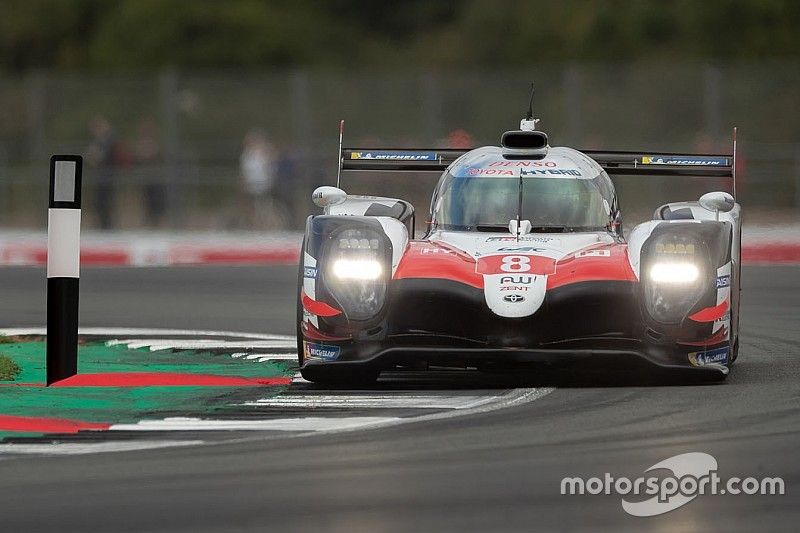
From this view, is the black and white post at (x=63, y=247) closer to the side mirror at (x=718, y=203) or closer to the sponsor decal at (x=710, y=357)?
the sponsor decal at (x=710, y=357)

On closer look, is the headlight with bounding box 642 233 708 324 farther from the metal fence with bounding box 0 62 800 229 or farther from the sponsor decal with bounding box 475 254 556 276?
the metal fence with bounding box 0 62 800 229

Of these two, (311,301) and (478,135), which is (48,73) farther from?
(311,301)

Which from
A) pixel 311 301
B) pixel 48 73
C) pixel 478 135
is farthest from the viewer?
pixel 48 73

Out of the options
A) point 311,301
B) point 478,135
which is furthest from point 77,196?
point 478,135

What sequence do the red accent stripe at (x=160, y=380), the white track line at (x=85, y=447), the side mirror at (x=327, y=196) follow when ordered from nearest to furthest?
the white track line at (x=85, y=447), the red accent stripe at (x=160, y=380), the side mirror at (x=327, y=196)

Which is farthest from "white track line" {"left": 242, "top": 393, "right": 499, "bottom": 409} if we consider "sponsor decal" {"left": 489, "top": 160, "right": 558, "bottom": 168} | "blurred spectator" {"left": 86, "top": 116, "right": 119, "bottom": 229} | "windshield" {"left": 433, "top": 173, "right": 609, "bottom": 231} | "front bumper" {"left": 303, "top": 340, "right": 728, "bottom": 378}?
"blurred spectator" {"left": 86, "top": 116, "right": 119, "bottom": 229}

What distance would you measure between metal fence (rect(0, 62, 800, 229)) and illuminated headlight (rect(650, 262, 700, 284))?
61.7ft

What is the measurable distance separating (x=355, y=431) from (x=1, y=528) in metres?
2.44

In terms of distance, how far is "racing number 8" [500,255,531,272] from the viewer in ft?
33.0

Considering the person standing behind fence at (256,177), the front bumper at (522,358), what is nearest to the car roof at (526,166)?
the front bumper at (522,358)

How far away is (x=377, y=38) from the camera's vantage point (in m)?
53.3

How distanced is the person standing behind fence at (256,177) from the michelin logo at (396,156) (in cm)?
1841

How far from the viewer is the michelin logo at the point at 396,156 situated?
12164 millimetres

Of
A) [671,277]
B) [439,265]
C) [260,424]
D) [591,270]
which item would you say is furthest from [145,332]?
[260,424]
